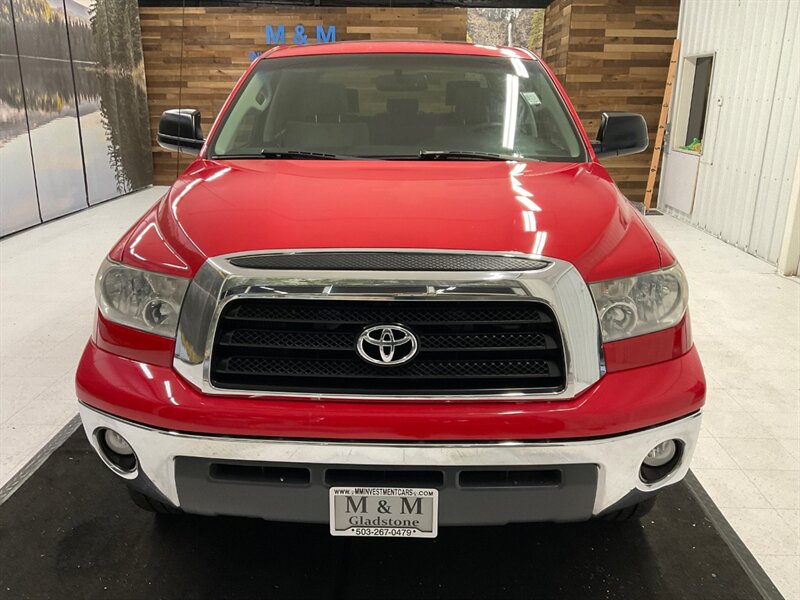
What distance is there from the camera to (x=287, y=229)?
1.57 m

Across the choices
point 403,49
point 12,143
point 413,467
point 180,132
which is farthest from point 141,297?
point 12,143

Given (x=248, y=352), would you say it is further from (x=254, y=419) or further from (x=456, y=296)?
(x=456, y=296)

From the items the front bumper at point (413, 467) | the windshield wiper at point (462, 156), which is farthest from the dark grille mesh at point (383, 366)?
the windshield wiper at point (462, 156)

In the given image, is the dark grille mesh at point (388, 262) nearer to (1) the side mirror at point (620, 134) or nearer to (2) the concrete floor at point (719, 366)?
(2) the concrete floor at point (719, 366)

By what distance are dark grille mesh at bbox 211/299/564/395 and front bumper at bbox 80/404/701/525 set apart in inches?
4.9

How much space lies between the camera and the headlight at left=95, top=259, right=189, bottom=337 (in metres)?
1.54

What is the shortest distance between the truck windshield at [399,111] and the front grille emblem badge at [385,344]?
96 centimetres

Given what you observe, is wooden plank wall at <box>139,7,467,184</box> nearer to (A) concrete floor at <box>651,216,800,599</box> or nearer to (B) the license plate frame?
(A) concrete floor at <box>651,216,800,599</box>

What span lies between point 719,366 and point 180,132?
2.77 m

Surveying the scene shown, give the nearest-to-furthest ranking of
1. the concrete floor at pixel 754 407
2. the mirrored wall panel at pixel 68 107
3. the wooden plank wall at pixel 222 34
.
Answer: the concrete floor at pixel 754 407, the mirrored wall panel at pixel 68 107, the wooden plank wall at pixel 222 34

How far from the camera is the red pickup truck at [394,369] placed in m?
1.44

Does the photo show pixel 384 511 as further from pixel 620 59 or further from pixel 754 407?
pixel 620 59

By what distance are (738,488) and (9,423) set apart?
9.12 ft

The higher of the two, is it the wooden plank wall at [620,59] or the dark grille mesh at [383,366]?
the wooden plank wall at [620,59]
